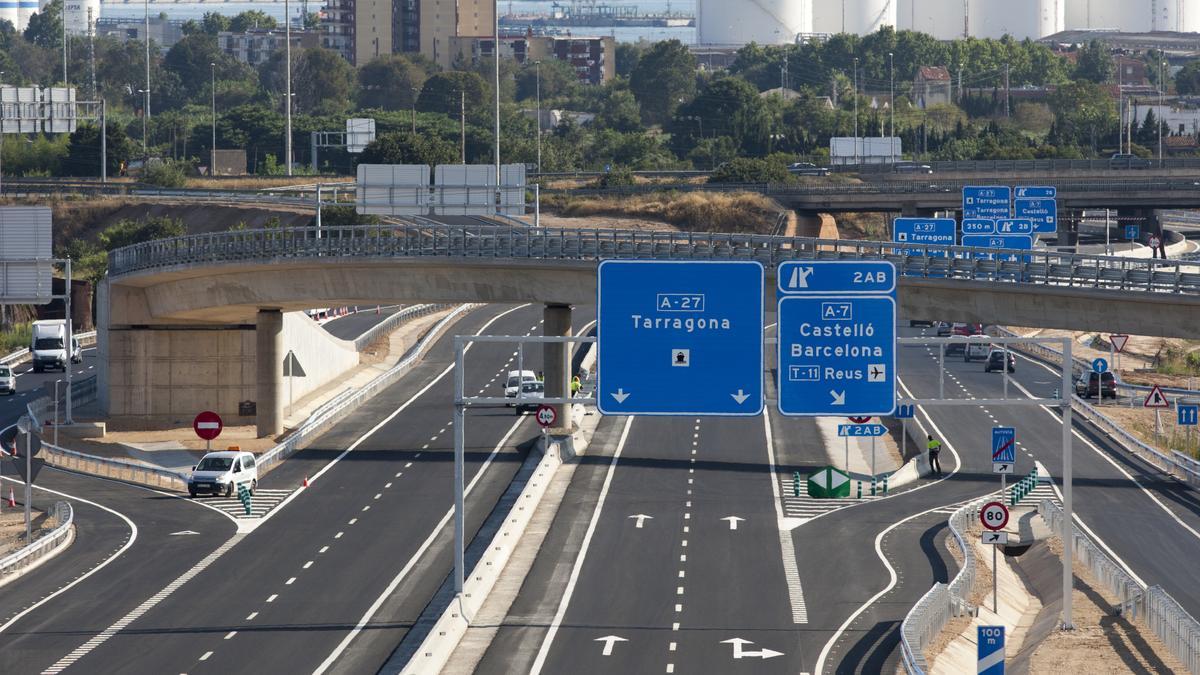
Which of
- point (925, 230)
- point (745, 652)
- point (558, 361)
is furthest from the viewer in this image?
point (925, 230)

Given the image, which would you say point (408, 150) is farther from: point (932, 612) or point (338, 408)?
point (932, 612)

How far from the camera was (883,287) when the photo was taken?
4106cm

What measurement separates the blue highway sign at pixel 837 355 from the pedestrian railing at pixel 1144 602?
Result: 6275mm

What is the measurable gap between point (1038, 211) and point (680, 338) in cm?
4197

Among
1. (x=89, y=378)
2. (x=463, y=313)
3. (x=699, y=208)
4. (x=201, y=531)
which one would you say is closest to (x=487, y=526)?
(x=201, y=531)

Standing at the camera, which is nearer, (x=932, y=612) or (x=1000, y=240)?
(x=932, y=612)

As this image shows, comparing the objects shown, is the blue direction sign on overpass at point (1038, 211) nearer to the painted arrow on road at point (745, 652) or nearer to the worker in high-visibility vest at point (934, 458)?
the worker in high-visibility vest at point (934, 458)

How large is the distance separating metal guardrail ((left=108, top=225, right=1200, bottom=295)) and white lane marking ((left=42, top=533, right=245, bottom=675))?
70.1 feet

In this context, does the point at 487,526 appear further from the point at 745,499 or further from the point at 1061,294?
the point at 1061,294

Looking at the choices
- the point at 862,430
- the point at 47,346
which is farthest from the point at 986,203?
the point at 47,346

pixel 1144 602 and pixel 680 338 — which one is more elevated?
pixel 680 338

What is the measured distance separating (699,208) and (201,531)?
101 m

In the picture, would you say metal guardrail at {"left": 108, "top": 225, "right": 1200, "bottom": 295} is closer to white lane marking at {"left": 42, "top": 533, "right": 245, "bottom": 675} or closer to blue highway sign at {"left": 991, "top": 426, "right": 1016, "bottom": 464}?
blue highway sign at {"left": 991, "top": 426, "right": 1016, "bottom": 464}

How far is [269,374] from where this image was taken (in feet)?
266
